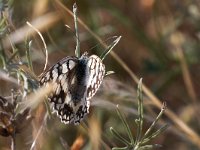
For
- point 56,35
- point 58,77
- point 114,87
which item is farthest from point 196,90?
Answer: point 58,77

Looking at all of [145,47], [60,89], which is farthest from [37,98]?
[145,47]

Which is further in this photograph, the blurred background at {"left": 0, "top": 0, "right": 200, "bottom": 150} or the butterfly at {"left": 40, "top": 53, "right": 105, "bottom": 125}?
the blurred background at {"left": 0, "top": 0, "right": 200, "bottom": 150}

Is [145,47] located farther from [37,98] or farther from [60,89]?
[37,98]

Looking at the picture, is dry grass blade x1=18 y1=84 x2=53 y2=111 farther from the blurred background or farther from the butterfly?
the blurred background

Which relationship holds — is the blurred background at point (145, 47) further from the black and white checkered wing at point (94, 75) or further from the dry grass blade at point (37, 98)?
the dry grass blade at point (37, 98)

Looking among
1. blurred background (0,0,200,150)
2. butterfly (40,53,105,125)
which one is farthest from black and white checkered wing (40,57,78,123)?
blurred background (0,0,200,150)

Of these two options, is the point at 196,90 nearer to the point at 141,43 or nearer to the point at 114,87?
the point at 141,43
